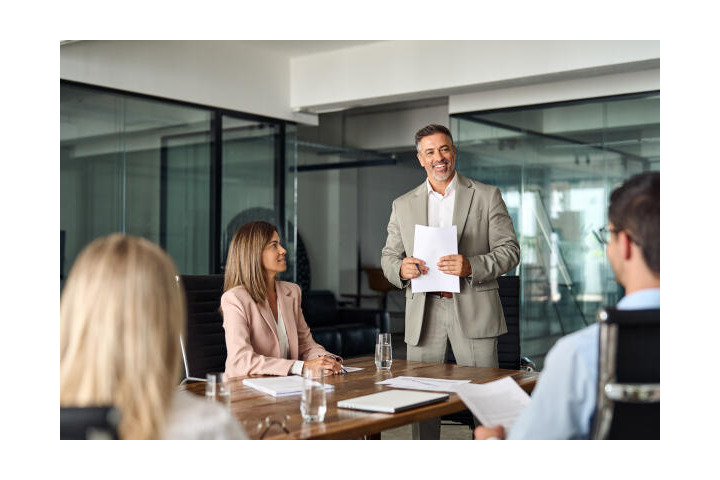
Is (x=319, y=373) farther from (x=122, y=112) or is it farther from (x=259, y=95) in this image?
(x=259, y=95)

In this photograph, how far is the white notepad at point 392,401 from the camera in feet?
6.93

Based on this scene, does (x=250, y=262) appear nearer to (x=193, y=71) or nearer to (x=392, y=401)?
(x=392, y=401)

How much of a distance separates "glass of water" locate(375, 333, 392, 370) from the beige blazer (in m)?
0.53

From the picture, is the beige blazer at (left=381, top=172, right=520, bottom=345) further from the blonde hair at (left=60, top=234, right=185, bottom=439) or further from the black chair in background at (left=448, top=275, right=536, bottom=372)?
the blonde hair at (left=60, top=234, right=185, bottom=439)

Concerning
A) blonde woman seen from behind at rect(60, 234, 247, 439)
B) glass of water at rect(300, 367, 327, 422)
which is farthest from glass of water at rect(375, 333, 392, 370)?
blonde woman seen from behind at rect(60, 234, 247, 439)

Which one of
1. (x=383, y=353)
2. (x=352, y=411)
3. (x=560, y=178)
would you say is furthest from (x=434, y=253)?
(x=560, y=178)

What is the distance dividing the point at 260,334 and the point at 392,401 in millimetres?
1013

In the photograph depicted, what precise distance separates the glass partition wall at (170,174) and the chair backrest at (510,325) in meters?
3.22

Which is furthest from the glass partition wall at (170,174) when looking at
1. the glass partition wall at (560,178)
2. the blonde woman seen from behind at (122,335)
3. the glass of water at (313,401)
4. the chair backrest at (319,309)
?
the blonde woman seen from behind at (122,335)

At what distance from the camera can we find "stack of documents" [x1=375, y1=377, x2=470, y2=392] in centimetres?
251
